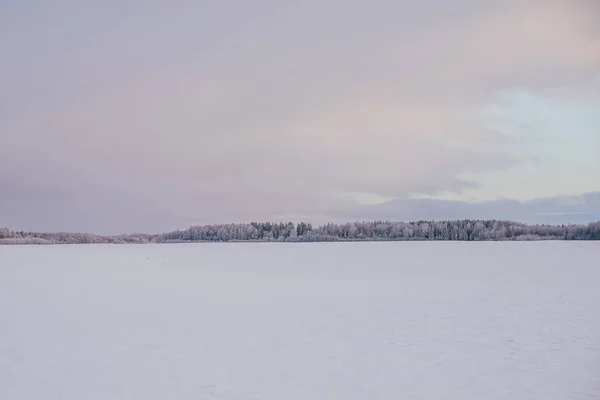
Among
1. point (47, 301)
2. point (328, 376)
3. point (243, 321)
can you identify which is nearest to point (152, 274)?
point (47, 301)

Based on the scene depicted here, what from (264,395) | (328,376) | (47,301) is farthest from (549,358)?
(47,301)

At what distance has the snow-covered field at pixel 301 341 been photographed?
5.16 meters

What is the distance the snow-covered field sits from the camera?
516cm

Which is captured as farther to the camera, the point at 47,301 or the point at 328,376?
the point at 47,301

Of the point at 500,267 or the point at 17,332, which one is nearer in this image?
the point at 17,332

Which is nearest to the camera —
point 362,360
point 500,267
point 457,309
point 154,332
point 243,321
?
point 362,360

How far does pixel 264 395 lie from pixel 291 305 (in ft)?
17.7

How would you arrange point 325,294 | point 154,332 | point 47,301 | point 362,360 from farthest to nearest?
point 325,294
point 47,301
point 154,332
point 362,360

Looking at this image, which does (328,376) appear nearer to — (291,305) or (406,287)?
(291,305)

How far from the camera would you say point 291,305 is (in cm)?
1034

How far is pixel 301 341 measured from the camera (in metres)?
7.13

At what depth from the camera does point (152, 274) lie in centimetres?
1742

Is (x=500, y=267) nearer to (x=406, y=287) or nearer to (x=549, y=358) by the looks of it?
(x=406, y=287)

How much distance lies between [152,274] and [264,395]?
13.2 metres
